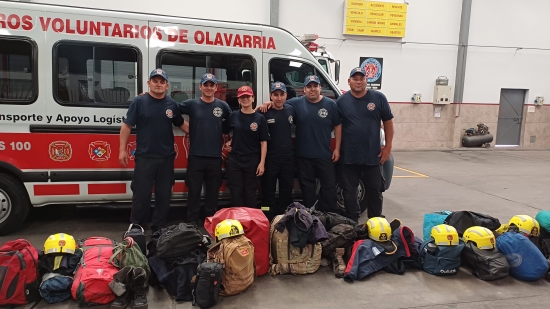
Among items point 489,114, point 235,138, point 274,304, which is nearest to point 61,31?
point 235,138

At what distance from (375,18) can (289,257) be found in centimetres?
1172

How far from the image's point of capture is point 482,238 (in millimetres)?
4059

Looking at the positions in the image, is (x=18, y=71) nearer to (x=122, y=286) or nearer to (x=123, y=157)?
(x=123, y=157)

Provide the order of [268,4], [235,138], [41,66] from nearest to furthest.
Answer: [41,66] → [235,138] → [268,4]

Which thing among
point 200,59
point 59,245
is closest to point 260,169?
point 200,59

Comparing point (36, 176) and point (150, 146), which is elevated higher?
point (150, 146)

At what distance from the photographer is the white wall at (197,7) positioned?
37.7 ft

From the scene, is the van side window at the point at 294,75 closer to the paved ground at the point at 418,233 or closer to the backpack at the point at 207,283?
the paved ground at the point at 418,233

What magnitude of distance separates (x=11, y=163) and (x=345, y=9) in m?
11.5

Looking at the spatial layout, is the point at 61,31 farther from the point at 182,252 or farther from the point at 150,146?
the point at 182,252

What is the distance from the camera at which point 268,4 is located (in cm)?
1283

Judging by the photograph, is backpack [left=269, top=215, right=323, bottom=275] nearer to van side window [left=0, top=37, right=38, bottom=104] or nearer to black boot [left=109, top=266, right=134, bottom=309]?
black boot [left=109, top=266, right=134, bottom=309]

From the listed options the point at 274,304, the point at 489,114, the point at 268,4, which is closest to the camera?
the point at 274,304

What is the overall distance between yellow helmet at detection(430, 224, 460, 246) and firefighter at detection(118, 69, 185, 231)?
293 cm
